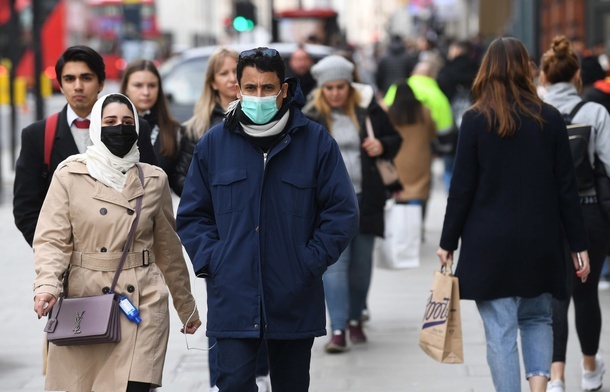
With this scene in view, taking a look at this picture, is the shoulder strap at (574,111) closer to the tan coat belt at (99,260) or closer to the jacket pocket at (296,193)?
the jacket pocket at (296,193)

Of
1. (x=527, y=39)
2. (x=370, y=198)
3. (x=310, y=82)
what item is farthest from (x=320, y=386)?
(x=527, y=39)

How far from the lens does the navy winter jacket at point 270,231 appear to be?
4555 millimetres

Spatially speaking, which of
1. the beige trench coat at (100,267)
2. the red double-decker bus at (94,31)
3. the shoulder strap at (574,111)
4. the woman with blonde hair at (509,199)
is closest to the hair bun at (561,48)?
the shoulder strap at (574,111)

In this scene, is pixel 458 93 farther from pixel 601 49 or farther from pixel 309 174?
pixel 309 174

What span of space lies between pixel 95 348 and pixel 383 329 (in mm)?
3755

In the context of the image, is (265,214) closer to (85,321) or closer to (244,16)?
(85,321)

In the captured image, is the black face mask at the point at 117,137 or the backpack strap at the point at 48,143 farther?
the backpack strap at the point at 48,143

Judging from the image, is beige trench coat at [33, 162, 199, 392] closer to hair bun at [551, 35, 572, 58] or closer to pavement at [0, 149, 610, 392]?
pavement at [0, 149, 610, 392]

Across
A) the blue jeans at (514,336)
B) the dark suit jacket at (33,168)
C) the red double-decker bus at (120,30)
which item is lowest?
the red double-decker bus at (120,30)

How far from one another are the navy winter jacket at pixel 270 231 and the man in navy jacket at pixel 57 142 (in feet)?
3.13

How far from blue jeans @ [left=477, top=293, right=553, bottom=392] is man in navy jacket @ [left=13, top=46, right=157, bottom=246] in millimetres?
1623

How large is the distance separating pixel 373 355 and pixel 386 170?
118 centimetres

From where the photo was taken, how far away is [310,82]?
36.2 feet

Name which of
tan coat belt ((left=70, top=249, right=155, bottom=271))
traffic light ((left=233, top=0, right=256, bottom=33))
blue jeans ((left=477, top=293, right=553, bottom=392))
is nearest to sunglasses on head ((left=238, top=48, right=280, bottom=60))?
tan coat belt ((left=70, top=249, right=155, bottom=271))
